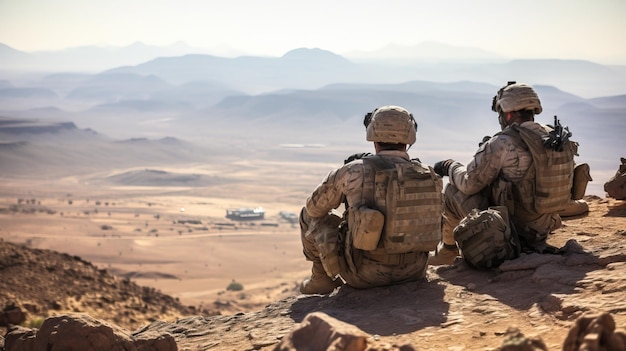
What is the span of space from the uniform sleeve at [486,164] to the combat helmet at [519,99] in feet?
1.01

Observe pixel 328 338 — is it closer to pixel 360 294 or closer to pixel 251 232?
pixel 360 294

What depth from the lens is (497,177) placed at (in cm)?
723

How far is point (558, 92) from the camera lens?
6196 inches

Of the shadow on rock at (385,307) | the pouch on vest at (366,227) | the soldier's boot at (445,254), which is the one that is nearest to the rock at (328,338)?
the shadow on rock at (385,307)

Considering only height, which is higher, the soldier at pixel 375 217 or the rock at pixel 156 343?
the soldier at pixel 375 217

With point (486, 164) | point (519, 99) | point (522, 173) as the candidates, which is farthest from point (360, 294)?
point (519, 99)

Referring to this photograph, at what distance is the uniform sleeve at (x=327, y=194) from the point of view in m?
6.22

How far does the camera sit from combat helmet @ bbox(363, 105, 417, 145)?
6.21 meters

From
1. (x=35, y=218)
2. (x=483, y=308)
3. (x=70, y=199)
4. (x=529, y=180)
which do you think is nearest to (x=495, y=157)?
(x=529, y=180)

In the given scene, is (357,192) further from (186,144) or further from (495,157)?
(186,144)

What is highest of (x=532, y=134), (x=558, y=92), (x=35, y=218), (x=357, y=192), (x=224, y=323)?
(x=558, y=92)

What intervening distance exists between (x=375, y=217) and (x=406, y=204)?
315 mm

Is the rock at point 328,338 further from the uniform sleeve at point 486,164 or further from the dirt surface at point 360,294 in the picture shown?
the uniform sleeve at point 486,164

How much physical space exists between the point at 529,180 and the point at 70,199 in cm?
7901
